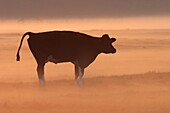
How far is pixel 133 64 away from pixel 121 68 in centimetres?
50

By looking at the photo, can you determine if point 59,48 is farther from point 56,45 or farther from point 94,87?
point 94,87

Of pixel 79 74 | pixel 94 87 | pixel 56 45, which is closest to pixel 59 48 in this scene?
pixel 56 45

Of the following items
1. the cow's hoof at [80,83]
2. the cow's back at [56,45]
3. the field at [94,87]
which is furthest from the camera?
the cow's hoof at [80,83]

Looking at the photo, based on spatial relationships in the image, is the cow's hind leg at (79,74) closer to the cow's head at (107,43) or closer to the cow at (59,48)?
the cow at (59,48)

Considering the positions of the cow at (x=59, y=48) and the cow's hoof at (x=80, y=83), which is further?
the cow's hoof at (x=80, y=83)

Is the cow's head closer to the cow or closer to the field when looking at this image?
the cow

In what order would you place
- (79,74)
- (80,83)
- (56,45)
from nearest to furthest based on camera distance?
1. (56,45)
2. (80,83)
3. (79,74)

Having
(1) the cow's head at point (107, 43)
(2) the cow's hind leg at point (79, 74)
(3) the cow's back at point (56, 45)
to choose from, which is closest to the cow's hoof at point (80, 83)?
(2) the cow's hind leg at point (79, 74)

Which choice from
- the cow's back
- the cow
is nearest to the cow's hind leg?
the cow

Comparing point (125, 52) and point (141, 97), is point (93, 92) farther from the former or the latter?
point (125, 52)

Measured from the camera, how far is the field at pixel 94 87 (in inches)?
182

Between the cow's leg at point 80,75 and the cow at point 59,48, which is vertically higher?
the cow at point 59,48

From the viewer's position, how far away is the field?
4.62 metres

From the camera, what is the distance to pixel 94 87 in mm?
5656
